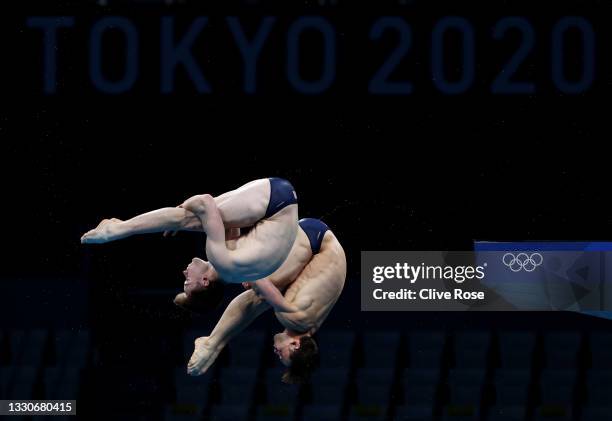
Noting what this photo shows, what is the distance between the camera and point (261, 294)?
7.63 metres

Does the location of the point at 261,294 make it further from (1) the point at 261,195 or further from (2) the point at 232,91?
(2) the point at 232,91

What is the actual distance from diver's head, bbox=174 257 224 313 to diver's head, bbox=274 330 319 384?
522 mm

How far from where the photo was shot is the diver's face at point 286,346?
7.66 meters

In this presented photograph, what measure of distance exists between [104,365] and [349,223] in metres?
2.84

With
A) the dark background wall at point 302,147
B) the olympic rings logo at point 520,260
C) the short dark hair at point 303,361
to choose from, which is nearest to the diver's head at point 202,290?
the short dark hair at point 303,361

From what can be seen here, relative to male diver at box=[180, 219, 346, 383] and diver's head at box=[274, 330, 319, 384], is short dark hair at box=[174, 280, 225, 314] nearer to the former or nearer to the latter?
male diver at box=[180, 219, 346, 383]

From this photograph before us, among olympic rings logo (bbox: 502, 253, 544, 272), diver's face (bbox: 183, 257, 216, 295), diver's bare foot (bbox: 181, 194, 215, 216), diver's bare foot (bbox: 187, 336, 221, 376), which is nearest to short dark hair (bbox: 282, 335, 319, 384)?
diver's bare foot (bbox: 187, 336, 221, 376)

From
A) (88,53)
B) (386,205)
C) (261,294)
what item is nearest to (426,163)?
(386,205)

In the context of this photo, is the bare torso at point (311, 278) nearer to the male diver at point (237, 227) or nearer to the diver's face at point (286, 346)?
the diver's face at point (286, 346)

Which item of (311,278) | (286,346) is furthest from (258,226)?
(286,346)

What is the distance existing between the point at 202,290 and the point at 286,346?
647 mm

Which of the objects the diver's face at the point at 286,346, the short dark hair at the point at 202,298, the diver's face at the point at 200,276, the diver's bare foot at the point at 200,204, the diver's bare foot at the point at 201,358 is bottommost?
the diver's bare foot at the point at 201,358

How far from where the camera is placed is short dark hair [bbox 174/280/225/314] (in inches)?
299

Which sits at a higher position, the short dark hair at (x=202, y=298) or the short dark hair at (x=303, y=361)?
the short dark hair at (x=202, y=298)
